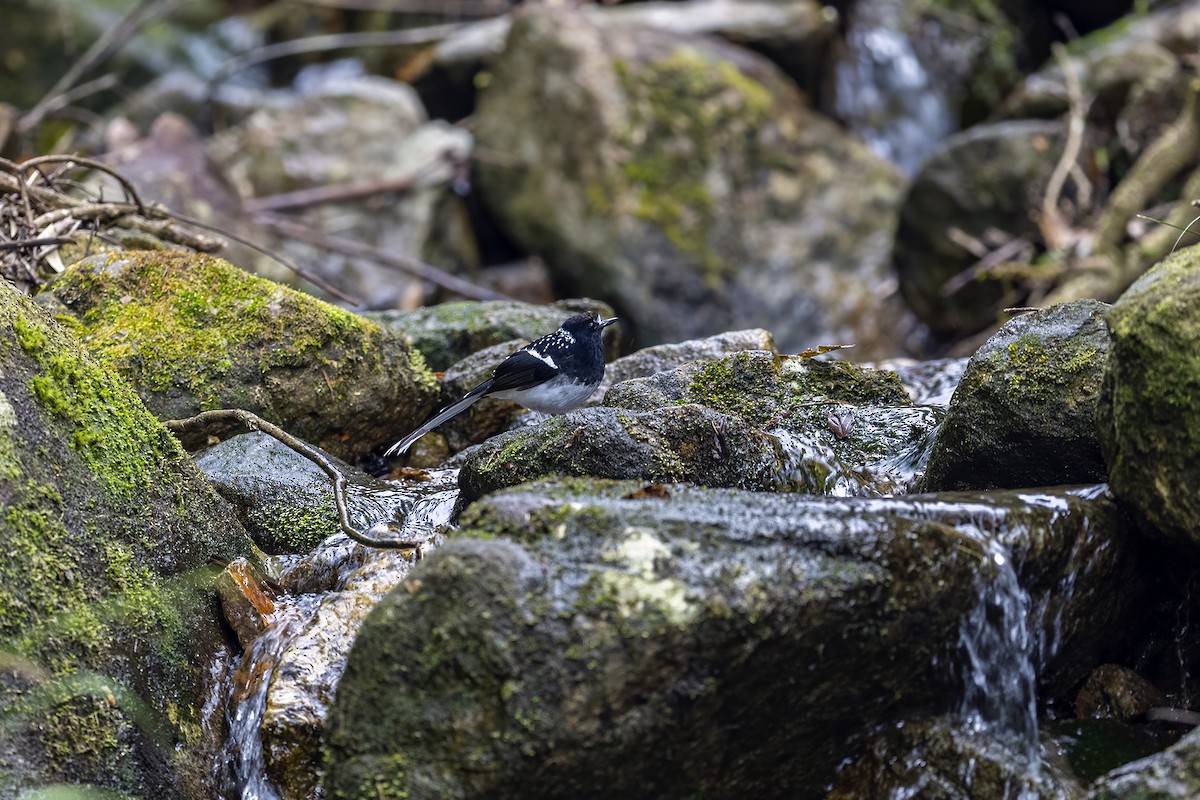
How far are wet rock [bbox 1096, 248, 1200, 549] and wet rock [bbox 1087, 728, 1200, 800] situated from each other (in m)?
0.65

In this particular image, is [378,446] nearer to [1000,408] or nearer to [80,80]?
[1000,408]

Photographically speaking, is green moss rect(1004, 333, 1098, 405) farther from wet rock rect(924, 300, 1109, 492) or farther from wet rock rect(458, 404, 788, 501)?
wet rock rect(458, 404, 788, 501)

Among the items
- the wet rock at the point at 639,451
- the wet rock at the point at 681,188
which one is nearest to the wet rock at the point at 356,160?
the wet rock at the point at 681,188

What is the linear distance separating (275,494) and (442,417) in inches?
37.0

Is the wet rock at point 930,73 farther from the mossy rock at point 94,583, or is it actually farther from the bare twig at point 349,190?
the mossy rock at point 94,583

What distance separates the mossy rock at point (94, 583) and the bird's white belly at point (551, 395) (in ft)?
5.78

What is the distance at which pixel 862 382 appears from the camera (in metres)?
4.77

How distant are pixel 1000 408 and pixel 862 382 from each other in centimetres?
111

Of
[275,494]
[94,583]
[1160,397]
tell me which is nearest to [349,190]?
[275,494]

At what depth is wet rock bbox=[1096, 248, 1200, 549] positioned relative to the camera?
2.77m

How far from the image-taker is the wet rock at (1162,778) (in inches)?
92.0

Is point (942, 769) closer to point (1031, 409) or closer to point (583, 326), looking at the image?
point (1031, 409)

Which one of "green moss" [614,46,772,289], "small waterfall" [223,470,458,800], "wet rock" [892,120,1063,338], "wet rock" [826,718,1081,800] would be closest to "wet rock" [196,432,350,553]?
"small waterfall" [223,470,458,800]

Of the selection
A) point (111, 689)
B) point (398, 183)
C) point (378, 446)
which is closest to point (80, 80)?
point (398, 183)
